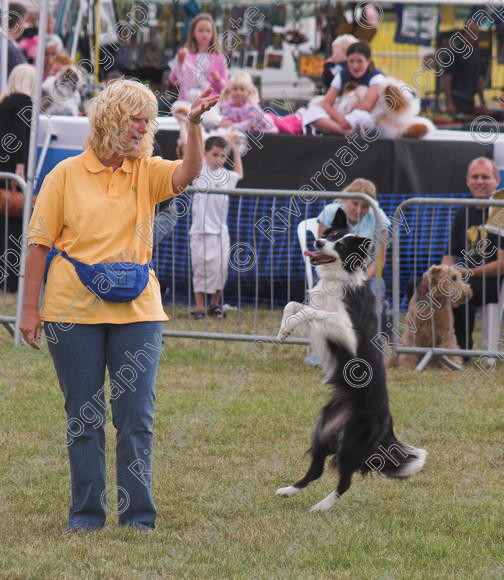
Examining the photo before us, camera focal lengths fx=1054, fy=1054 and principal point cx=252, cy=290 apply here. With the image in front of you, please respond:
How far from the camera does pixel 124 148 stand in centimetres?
448

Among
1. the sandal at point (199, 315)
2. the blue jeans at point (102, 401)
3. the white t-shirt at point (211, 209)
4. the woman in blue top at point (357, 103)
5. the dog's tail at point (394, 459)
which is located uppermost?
the woman in blue top at point (357, 103)

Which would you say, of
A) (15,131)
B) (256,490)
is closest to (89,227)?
(256,490)

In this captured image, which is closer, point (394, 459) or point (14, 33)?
point (394, 459)

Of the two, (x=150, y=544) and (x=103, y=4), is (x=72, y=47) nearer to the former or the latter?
(x=103, y=4)

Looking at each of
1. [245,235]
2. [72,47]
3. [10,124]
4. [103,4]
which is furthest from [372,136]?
[103,4]

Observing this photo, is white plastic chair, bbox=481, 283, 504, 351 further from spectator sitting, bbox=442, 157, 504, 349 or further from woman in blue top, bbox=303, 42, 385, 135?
woman in blue top, bbox=303, 42, 385, 135

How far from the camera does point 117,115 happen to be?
4395mm

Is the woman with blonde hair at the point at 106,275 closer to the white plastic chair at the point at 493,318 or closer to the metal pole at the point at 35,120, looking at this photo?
the metal pole at the point at 35,120

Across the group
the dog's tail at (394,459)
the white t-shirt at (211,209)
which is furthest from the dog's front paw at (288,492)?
the white t-shirt at (211,209)

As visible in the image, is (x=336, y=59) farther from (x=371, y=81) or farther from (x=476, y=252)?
(x=476, y=252)

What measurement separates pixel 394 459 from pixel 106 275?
1835 millimetres

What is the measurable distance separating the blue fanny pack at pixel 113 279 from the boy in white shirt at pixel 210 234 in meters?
5.12

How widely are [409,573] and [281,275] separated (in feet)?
20.0

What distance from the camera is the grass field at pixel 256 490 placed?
14.5 ft
